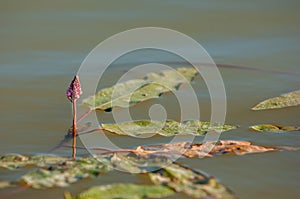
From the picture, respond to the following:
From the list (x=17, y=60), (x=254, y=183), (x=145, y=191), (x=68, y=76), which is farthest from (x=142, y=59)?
(x=145, y=191)

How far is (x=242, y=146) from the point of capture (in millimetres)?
1067

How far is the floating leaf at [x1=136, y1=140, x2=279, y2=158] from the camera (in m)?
1.03

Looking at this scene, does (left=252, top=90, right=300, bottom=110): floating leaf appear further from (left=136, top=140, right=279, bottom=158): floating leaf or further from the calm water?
(left=136, top=140, right=279, bottom=158): floating leaf

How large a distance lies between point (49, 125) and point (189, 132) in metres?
0.34

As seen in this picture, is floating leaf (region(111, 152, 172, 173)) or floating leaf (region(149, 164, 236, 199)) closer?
floating leaf (region(149, 164, 236, 199))

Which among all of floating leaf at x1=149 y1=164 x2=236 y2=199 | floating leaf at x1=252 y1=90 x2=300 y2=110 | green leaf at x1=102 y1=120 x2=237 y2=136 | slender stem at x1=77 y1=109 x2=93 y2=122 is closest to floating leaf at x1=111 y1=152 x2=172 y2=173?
floating leaf at x1=149 y1=164 x2=236 y2=199

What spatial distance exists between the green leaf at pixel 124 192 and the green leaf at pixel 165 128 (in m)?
0.32

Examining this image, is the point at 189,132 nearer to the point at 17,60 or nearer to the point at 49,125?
the point at 49,125

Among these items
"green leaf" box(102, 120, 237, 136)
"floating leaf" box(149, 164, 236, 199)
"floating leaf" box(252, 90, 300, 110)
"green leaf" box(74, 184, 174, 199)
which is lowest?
"green leaf" box(74, 184, 174, 199)

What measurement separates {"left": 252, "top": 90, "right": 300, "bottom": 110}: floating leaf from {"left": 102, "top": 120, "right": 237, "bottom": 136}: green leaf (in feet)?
0.64

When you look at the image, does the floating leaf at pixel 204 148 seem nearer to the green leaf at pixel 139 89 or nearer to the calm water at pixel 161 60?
the calm water at pixel 161 60

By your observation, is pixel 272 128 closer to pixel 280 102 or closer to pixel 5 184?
pixel 280 102

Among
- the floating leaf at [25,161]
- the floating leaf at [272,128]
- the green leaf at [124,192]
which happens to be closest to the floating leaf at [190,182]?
the green leaf at [124,192]

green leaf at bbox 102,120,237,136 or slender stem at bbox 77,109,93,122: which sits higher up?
slender stem at bbox 77,109,93,122
